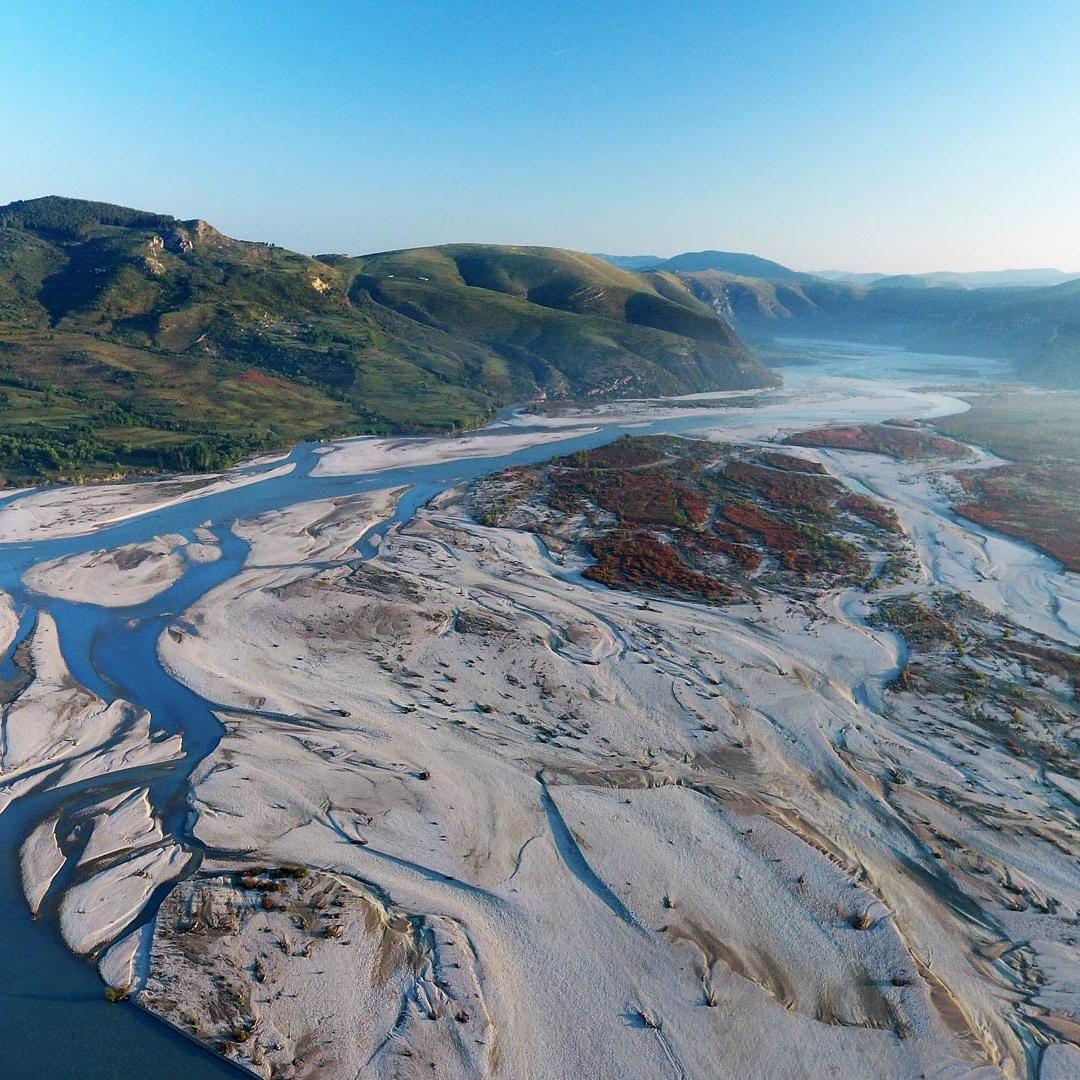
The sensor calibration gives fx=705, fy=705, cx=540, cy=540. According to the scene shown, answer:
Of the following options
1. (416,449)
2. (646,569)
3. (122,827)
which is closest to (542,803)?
(122,827)

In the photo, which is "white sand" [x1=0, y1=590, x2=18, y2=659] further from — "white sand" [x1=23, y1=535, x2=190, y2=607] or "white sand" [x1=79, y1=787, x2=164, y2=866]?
"white sand" [x1=79, y1=787, x2=164, y2=866]

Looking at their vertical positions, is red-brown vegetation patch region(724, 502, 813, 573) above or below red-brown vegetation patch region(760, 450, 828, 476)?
below

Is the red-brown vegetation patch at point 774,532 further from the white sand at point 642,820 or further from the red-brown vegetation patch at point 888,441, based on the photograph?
the red-brown vegetation patch at point 888,441

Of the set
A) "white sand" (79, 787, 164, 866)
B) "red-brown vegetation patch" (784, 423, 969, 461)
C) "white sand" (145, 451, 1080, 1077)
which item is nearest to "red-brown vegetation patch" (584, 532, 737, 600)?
"white sand" (145, 451, 1080, 1077)

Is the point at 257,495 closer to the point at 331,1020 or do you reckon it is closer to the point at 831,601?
the point at 831,601

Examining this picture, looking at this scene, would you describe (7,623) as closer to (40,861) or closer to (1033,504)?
(40,861)

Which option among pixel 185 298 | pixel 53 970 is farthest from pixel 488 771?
pixel 185 298

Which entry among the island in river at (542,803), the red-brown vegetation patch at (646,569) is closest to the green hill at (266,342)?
the island in river at (542,803)
